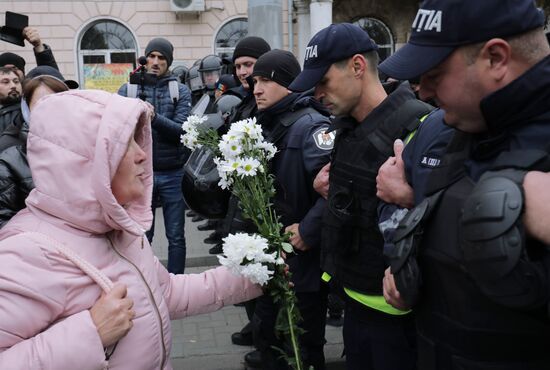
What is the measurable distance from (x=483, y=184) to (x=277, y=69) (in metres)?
2.21

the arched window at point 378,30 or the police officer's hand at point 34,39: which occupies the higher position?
the arched window at point 378,30

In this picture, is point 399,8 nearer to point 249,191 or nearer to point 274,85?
point 274,85

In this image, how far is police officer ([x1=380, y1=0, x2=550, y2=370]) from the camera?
1107 millimetres

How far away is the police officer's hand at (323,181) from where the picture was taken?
103 inches

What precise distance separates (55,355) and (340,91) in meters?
1.58

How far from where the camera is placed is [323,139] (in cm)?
288

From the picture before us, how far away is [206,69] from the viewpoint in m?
7.82

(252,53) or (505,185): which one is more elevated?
(252,53)

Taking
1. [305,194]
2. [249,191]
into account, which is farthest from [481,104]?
[305,194]

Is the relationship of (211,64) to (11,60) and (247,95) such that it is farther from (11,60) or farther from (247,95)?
(247,95)

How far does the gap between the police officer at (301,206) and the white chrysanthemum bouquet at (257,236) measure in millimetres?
458

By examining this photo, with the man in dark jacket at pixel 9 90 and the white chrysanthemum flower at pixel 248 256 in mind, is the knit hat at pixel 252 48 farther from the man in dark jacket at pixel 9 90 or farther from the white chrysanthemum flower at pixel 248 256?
the white chrysanthemum flower at pixel 248 256

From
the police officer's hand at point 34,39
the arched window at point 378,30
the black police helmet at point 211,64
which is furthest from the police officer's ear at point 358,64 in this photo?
the arched window at point 378,30

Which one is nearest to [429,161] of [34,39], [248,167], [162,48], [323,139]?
[248,167]
